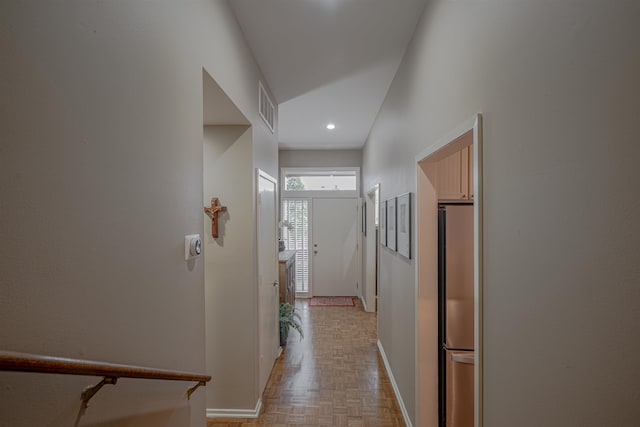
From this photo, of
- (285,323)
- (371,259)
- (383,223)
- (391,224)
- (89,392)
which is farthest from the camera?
(371,259)

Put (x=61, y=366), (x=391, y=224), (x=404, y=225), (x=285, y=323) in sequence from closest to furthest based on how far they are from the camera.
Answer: (x=61, y=366)
(x=404, y=225)
(x=391, y=224)
(x=285, y=323)

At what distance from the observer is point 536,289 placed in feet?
2.91

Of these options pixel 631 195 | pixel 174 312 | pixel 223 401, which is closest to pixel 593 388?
pixel 631 195

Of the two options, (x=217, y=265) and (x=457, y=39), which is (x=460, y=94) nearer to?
(x=457, y=39)

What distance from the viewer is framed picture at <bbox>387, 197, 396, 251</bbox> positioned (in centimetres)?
275

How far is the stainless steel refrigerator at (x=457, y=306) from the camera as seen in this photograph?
1925 millimetres

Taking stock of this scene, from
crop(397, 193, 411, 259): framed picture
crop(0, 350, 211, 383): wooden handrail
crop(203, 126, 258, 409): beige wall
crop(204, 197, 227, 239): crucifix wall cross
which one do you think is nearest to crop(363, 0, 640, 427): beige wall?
crop(397, 193, 411, 259): framed picture

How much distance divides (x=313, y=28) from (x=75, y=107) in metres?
1.76

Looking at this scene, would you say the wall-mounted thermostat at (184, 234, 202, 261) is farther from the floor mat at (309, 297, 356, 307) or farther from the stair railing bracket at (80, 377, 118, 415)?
the floor mat at (309, 297, 356, 307)

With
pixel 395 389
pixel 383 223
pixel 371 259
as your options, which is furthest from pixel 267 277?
pixel 371 259

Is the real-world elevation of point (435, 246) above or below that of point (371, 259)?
above

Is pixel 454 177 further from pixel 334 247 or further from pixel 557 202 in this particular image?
pixel 334 247

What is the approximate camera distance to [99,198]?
2.65ft

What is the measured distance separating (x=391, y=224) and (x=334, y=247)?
3208 mm
